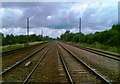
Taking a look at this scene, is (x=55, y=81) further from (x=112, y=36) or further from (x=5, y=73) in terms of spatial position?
(x=112, y=36)

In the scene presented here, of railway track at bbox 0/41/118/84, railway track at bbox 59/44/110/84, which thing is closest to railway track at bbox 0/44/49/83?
railway track at bbox 0/41/118/84

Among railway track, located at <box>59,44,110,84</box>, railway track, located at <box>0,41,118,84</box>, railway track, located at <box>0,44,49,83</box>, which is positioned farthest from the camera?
railway track, located at <box>0,44,49,83</box>

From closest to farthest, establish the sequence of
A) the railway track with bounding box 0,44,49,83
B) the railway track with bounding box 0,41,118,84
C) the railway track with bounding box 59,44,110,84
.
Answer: the railway track with bounding box 59,44,110,84
the railway track with bounding box 0,41,118,84
the railway track with bounding box 0,44,49,83

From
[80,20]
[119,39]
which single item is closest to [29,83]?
[119,39]

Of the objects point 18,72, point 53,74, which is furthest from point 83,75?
point 18,72

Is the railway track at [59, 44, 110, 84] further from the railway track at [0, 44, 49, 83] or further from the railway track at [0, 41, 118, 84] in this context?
the railway track at [0, 44, 49, 83]

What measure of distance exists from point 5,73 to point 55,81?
362cm

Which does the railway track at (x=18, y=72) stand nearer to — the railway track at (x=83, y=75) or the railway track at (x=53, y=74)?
the railway track at (x=53, y=74)

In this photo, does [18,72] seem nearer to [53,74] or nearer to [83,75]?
[53,74]

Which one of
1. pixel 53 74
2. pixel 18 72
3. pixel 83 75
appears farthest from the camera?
pixel 18 72

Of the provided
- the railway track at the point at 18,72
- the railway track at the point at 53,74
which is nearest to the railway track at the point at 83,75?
the railway track at the point at 53,74

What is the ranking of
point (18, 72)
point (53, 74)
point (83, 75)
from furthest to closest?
point (18, 72), point (53, 74), point (83, 75)

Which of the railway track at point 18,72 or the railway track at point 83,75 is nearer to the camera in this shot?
the railway track at point 83,75

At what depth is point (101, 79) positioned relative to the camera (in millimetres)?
11164
